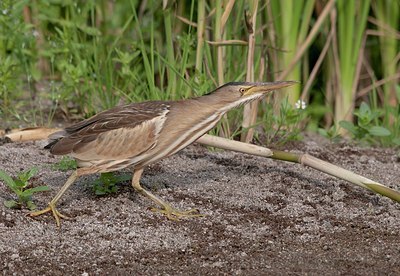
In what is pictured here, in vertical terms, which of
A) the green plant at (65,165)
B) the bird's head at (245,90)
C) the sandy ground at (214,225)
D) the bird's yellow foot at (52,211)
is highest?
the bird's head at (245,90)

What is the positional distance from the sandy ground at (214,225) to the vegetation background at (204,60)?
1.76 feet

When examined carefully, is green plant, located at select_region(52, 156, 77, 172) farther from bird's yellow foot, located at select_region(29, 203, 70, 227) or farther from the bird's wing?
bird's yellow foot, located at select_region(29, 203, 70, 227)

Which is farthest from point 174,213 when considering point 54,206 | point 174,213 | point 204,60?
point 204,60

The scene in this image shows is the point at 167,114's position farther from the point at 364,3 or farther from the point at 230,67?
the point at 364,3

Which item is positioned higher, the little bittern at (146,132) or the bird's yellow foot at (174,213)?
the little bittern at (146,132)

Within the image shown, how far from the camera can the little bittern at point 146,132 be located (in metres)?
4.07

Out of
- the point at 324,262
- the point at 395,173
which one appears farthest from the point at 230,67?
the point at 324,262

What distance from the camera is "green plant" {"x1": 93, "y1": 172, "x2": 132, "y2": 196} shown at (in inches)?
167

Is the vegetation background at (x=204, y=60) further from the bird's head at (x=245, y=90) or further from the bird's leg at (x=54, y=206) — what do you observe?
the bird's leg at (x=54, y=206)

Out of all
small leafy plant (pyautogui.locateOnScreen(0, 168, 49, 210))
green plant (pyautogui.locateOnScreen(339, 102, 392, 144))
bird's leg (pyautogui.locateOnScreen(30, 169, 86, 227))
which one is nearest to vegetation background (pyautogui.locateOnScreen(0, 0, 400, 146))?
green plant (pyautogui.locateOnScreen(339, 102, 392, 144))

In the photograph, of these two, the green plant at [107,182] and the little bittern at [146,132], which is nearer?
the little bittern at [146,132]

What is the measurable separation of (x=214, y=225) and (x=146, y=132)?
0.56 meters

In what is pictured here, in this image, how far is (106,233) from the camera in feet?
12.7

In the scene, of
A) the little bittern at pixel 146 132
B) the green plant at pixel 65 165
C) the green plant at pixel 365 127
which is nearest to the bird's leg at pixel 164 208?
the little bittern at pixel 146 132
